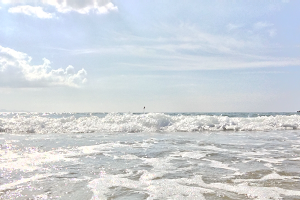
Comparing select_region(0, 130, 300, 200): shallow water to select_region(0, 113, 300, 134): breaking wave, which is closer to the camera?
select_region(0, 130, 300, 200): shallow water

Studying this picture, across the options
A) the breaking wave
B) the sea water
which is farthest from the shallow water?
the breaking wave

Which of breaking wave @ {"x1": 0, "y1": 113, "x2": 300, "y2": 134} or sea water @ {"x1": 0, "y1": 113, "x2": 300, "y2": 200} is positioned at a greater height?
breaking wave @ {"x1": 0, "y1": 113, "x2": 300, "y2": 134}

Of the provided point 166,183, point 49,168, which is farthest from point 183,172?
point 49,168

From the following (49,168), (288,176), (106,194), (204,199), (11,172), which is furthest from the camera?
(49,168)

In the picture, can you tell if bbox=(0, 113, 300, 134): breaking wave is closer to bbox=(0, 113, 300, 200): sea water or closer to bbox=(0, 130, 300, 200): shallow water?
bbox=(0, 113, 300, 200): sea water

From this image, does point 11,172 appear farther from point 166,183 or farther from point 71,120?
point 71,120

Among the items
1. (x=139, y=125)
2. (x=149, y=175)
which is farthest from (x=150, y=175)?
(x=139, y=125)

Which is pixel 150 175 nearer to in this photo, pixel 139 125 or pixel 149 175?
pixel 149 175

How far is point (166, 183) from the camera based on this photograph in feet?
17.2

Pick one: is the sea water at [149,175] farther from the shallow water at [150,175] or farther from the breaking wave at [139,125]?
the breaking wave at [139,125]

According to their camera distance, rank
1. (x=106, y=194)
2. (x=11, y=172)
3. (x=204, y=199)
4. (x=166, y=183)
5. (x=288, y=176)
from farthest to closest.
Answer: (x=11, y=172) → (x=288, y=176) → (x=166, y=183) → (x=106, y=194) → (x=204, y=199)

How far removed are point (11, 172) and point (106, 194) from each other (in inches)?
135

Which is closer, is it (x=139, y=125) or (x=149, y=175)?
(x=149, y=175)

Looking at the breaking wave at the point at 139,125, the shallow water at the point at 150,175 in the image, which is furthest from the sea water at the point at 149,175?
the breaking wave at the point at 139,125
